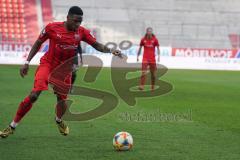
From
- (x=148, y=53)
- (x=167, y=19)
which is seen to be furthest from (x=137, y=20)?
(x=148, y=53)

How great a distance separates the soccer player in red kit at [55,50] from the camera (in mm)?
9156

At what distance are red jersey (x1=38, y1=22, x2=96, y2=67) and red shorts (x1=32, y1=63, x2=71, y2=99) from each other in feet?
0.50

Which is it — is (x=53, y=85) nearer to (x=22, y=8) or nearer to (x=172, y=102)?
(x=172, y=102)

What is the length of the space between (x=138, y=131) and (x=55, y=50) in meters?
2.33

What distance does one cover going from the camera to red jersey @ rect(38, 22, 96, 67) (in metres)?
9.38

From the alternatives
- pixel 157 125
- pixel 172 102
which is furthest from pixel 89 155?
pixel 172 102

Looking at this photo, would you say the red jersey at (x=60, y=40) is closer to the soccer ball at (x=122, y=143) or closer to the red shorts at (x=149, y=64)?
the soccer ball at (x=122, y=143)

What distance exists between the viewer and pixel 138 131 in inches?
418

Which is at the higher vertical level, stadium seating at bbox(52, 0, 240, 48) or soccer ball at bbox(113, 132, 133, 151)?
soccer ball at bbox(113, 132, 133, 151)

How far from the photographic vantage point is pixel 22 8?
152ft

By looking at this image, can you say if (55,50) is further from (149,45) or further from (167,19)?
(167,19)

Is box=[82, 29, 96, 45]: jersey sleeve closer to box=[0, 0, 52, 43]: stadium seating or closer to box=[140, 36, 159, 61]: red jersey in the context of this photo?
box=[140, 36, 159, 61]: red jersey

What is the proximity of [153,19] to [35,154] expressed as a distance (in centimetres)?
3989

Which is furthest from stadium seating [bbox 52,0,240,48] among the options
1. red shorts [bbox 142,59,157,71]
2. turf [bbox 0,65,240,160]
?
turf [bbox 0,65,240,160]
